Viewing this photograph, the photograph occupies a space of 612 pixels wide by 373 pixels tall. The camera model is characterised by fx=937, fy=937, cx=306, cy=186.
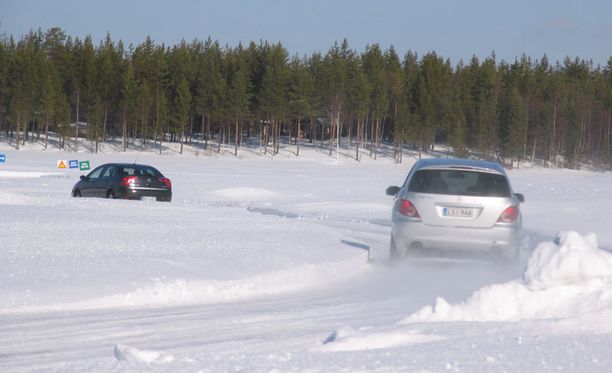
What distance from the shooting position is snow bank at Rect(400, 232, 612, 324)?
27.6 ft

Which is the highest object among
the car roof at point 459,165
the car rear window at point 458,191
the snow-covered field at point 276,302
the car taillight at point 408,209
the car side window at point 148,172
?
the car roof at point 459,165

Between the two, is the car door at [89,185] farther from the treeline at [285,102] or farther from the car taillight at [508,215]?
the treeline at [285,102]

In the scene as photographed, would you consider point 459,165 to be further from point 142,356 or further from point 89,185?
point 89,185

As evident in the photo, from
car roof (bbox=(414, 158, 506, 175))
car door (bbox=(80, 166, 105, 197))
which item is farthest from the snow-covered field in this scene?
car door (bbox=(80, 166, 105, 197))

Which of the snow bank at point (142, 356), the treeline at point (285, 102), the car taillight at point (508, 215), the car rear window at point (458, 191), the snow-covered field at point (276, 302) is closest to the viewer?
the snow bank at point (142, 356)

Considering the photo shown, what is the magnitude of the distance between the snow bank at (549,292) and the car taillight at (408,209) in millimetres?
4198

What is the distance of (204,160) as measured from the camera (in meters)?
81.1

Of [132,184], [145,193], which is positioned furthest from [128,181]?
[145,193]


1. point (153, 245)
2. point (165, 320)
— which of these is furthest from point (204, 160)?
point (165, 320)

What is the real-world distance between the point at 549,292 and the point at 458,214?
4.31 metres

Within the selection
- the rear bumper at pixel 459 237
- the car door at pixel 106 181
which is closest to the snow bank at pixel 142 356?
the rear bumper at pixel 459 237

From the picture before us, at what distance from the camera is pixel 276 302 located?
33.5ft

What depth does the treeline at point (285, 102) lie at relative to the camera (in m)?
94.3

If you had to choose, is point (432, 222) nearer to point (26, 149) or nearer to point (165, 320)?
point (165, 320)
